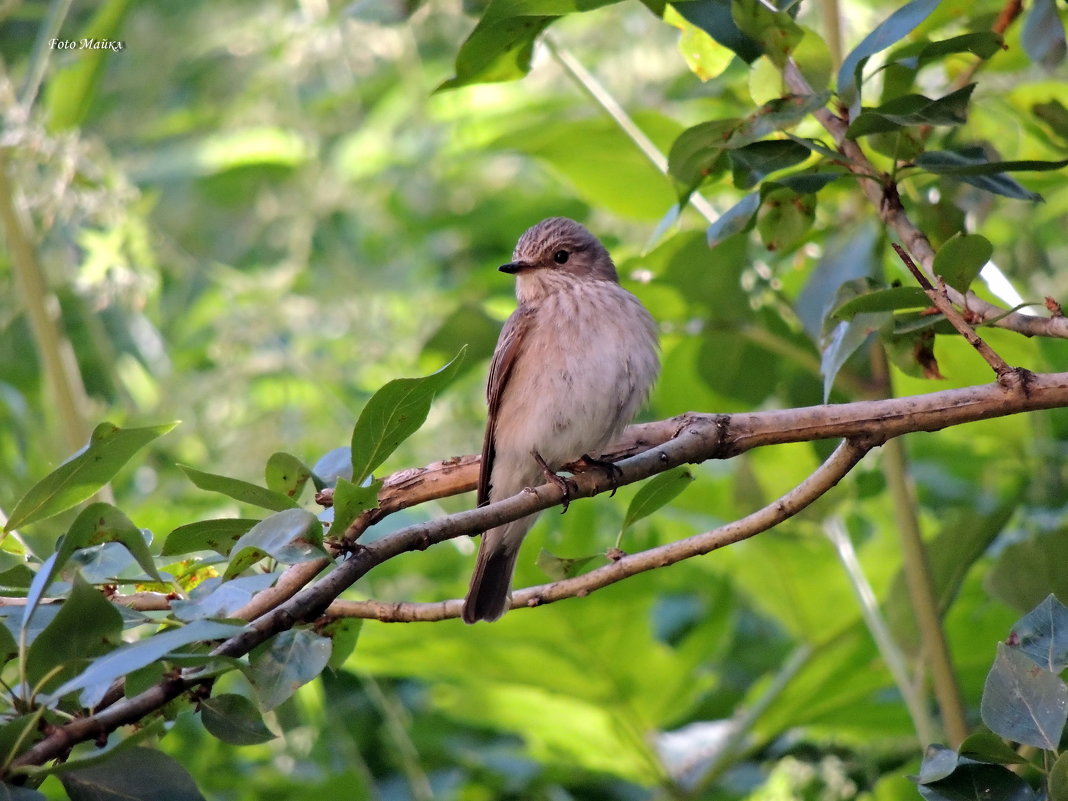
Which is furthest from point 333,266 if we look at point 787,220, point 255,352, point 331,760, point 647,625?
point 787,220

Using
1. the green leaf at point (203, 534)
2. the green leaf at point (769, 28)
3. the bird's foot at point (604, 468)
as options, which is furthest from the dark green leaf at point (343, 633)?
the green leaf at point (769, 28)

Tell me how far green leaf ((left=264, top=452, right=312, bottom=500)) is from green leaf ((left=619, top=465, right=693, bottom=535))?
1.89ft

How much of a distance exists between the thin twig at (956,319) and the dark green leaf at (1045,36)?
2.60 ft

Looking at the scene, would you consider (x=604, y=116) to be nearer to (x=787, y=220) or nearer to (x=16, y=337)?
(x=787, y=220)

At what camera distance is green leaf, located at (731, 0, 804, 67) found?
2.23m

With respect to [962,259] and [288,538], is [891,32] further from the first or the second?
[288,538]

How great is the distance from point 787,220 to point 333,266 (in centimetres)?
347

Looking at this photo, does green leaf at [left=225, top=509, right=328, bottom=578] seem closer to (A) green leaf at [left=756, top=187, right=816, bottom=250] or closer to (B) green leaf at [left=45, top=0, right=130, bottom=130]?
(A) green leaf at [left=756, top=187, right=816, bottom=250]

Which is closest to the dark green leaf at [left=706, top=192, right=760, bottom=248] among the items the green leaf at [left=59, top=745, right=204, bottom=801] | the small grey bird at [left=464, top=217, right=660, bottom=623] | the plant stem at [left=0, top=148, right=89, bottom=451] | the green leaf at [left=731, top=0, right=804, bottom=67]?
the green leaf at [left=731, top=0, right=804, bottom=67]

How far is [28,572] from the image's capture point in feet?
6.05

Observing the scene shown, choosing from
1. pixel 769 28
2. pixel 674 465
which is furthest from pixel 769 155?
pixel 674 465

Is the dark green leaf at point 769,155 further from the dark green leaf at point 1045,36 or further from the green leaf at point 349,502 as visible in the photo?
the green leaf at point 349,502

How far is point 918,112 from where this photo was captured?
85.2 inches

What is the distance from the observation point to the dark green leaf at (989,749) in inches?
66.7
